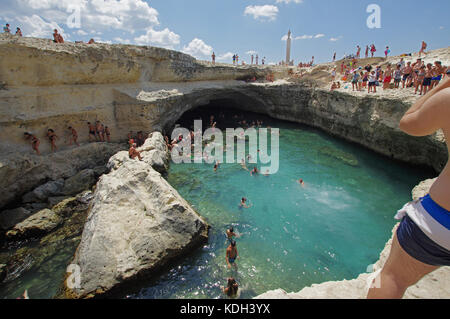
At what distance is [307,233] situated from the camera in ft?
25.4

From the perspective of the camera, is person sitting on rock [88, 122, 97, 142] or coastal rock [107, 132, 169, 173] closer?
coastal rock [107, 132, 169, 173]

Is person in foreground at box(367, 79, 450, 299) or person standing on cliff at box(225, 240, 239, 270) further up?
person in foreground at box(367, 79, 450, 299)

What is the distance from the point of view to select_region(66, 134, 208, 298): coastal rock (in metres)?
5.20

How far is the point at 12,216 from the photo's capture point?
7.77 m

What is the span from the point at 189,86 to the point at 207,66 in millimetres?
2378

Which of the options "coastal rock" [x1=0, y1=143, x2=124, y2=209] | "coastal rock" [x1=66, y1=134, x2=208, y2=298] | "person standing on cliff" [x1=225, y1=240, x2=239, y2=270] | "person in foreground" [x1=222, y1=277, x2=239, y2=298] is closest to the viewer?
"coastal rock" [x1=66, y1=134, x2=208, y2=298]

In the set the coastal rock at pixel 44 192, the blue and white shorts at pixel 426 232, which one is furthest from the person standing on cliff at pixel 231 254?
the coastal rock at pixel 44 192

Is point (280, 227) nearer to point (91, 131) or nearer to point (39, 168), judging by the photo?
point (39, 168)

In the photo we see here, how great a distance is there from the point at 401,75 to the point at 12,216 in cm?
2003

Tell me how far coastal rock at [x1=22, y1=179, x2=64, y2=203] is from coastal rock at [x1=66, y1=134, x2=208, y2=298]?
344cm

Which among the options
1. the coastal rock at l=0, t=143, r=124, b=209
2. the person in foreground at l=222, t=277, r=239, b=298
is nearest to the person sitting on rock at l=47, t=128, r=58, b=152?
the coastal rock at l=0, t=143, r=124, b=209

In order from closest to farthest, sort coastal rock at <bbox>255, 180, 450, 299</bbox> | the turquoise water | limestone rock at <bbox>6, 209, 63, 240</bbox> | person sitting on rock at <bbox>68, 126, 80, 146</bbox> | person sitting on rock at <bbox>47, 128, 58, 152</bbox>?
coastal rock at <bbox>255, 180, 450, 299</bbox>
the turquoise water
limestone rock at <bbox>6, 209, 63, 240</bbox>
person sitting on rock at <bbox>47, 128, 58, 152</bbox>
person sitting on rock at <bbox>68, 126, 80, 146</bbox>

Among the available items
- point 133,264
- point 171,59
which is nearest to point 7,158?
point 133,264

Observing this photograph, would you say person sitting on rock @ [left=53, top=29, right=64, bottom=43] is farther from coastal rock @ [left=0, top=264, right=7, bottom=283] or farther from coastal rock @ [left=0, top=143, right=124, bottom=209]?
coastal rock @ [left=0, top=264, right=7, bottom=283]
